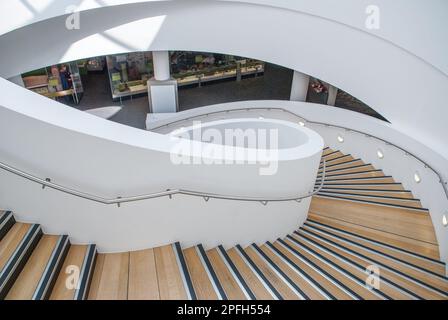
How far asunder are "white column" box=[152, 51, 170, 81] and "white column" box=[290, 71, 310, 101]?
430 cm

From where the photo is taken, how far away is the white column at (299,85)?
29.5ft

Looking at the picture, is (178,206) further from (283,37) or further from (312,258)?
(283,37)

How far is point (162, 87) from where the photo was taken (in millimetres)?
9992

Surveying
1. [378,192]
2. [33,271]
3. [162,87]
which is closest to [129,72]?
[162,87]

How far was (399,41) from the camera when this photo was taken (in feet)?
18.4

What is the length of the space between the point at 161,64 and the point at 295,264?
Result: 829 cm

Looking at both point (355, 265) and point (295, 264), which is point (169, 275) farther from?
point (355, 265)

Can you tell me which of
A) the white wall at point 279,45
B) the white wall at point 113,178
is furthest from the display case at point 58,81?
the white wall at point 113,178

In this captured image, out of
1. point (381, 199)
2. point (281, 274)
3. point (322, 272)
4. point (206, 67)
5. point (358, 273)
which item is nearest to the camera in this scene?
point (281, 274)

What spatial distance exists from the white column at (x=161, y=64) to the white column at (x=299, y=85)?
4.30 m

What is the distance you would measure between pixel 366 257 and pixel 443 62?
3.47 m

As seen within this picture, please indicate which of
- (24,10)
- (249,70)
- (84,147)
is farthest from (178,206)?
(249,70)

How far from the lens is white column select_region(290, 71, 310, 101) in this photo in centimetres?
899

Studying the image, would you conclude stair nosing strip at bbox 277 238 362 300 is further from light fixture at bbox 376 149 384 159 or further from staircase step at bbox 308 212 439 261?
light fixture at bbox 376 149 384 159
